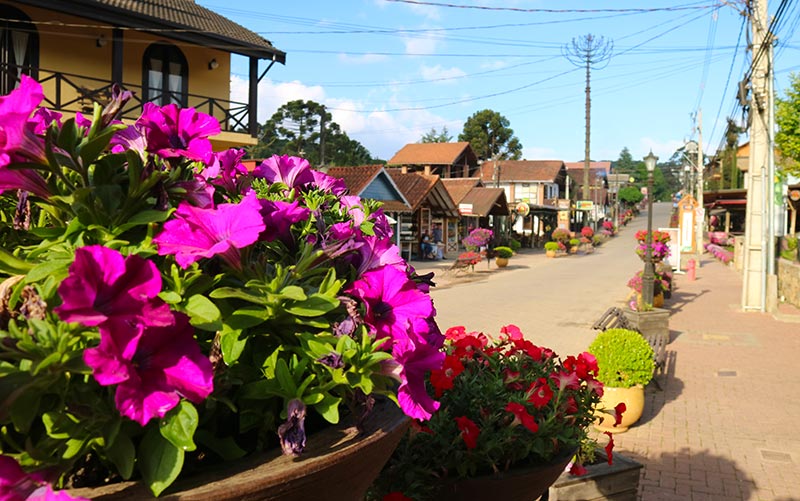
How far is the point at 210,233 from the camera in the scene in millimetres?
1047

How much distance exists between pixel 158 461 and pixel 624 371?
6.71 m

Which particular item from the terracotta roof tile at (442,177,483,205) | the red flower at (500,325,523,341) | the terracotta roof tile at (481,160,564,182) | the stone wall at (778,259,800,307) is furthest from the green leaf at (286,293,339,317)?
the terracotta roof tile at (481,160,564,182)

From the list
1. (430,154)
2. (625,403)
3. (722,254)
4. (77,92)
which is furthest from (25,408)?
(430,154)

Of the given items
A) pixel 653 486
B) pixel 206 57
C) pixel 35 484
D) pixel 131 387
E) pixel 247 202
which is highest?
pixel 206 57

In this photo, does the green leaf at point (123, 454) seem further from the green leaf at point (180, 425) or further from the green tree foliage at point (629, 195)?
the green tree foliage at point (629, 195)

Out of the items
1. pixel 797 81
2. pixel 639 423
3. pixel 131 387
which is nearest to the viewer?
pixel 131 387

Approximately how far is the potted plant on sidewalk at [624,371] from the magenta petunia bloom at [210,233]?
6485 mm

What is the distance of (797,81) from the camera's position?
23.2 m

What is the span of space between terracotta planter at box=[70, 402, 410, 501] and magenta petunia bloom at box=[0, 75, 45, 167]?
487 millimetres

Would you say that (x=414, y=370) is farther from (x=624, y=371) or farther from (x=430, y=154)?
(x=430, y=154)

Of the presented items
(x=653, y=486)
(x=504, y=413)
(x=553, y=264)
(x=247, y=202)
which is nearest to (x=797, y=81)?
(x=553, y=264)

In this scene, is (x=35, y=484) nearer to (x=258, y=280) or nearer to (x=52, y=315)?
(x=52, y=315)

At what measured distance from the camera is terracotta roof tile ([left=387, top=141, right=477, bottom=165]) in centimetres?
5244

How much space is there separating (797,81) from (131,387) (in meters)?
26.8
